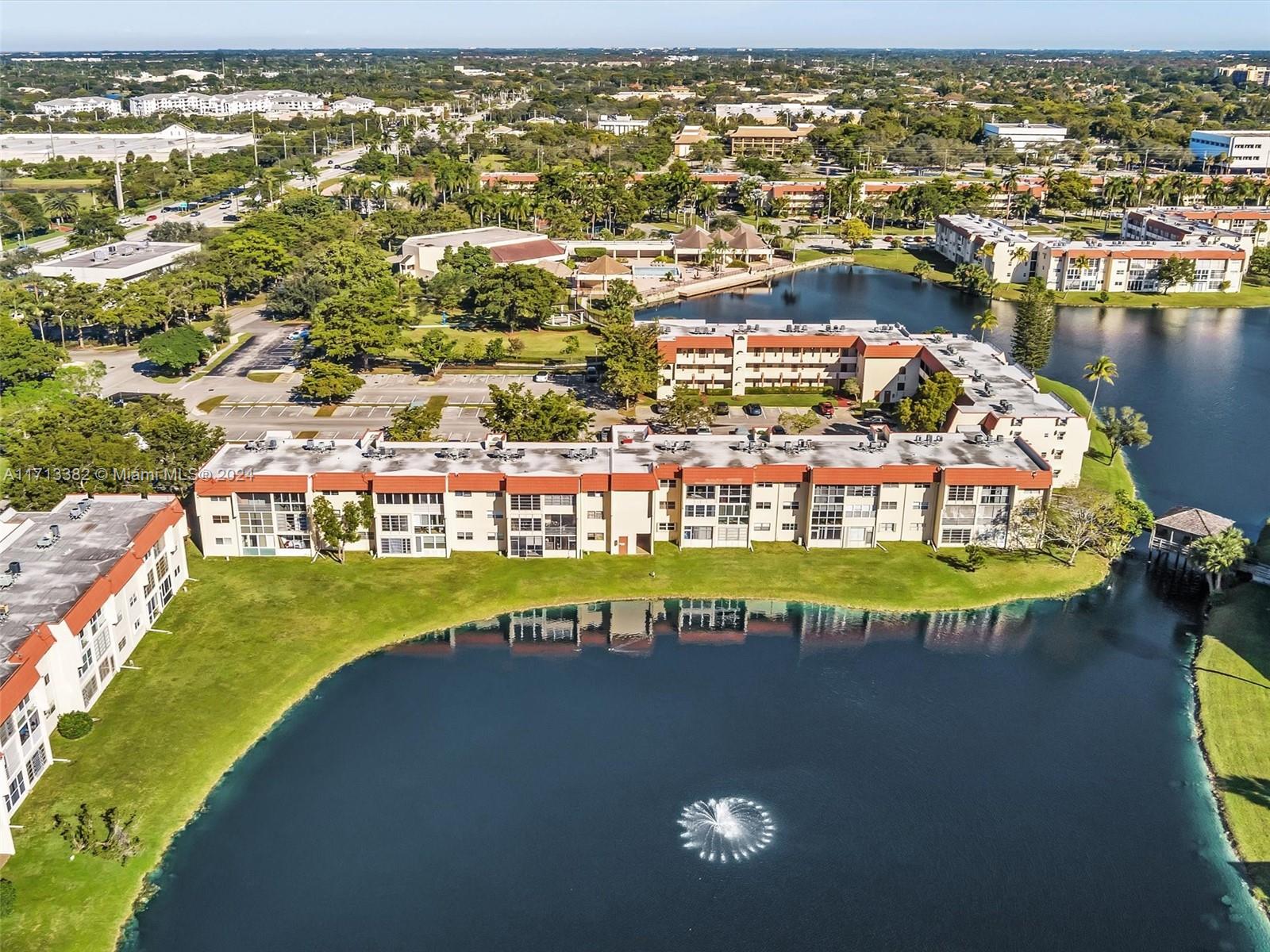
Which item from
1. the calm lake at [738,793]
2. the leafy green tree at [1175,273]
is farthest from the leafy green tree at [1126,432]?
the leafy green tree at [1175,273]

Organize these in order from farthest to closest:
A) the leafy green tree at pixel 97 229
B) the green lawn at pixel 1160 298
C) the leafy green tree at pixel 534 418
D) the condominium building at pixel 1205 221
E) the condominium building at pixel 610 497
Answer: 1. the condominium building at pixel 1205 221
2. the leafy green tree at pixel 97 229
3. the green lawn at pixel 1160 298
4. the leafy green tree at pixel 534 418
5. the condominium building at pixel 610 497

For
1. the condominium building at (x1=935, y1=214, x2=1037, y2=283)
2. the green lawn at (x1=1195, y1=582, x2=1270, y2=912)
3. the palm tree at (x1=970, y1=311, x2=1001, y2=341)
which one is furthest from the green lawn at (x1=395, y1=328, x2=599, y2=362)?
the green lawn at (x1=1195, y1=582, x2=1270, y2=912)

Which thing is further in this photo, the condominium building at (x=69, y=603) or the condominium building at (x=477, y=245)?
the condominium building at (x=477, y=245)

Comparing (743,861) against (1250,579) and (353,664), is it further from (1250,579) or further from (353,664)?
(1250,579)

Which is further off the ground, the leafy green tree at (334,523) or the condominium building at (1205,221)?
the condominium building at (1205,221)

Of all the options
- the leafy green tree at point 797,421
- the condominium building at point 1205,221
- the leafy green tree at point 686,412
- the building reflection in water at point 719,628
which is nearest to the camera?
the building reflection in water at point 719,628

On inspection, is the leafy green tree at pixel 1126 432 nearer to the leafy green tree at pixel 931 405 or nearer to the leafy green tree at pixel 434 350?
the leafy green tree at pixel 931 405

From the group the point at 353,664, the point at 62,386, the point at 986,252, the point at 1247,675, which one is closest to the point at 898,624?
the point at 1247,675
